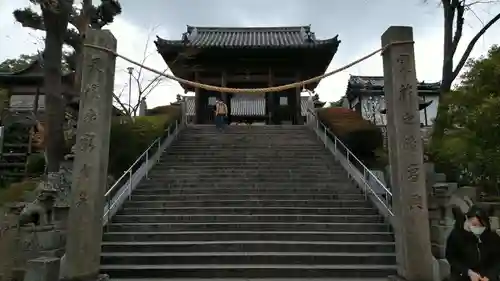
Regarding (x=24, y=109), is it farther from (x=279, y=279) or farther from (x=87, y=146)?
(x=279, y=279)

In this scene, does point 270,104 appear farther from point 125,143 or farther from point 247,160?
point 125,143

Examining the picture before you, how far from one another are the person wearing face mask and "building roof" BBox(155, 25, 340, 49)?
52.4 ft

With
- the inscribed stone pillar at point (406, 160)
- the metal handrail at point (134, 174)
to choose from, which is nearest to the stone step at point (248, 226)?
the metal handrail at point (134, 174)

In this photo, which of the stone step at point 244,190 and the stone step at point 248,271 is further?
the stone step at point 244,190

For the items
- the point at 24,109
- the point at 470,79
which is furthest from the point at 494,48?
the point at 24,109

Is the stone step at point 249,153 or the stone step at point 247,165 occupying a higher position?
the stone step at point 249,153

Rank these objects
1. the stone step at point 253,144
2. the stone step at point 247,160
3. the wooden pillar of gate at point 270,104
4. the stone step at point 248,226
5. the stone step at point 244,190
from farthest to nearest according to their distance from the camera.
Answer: the wooden pillar of gate at point 270,104
the stone step at point 253,144
the stone step at point 247,160
the stone step at point 244,190
the stone step at point 248,226

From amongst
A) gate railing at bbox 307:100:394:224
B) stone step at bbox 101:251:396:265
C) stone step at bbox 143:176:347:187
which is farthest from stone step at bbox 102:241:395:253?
stone step at bbox 143:176:347:187

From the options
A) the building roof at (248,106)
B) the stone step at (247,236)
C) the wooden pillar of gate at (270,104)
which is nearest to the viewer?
the stone step at (247,236)

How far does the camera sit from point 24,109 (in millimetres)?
20828

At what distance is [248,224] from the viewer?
7.67m

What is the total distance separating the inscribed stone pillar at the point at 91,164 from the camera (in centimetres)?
487

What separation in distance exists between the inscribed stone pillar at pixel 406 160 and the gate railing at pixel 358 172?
253 centimetres

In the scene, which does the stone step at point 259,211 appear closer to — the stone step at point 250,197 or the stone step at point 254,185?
the stone step at point 250,197
